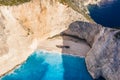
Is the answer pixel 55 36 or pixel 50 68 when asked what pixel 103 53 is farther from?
pixel 55 36

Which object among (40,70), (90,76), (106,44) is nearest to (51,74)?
(40,70)

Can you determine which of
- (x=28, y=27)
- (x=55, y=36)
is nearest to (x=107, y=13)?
(x=55, y=36)

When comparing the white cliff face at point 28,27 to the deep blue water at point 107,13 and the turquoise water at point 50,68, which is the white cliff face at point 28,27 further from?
the deep blue water at point 107,13

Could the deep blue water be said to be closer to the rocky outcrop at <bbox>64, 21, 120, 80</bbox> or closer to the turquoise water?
the rocky outcrop at <bbox>64, 21, 120, 80</bbox>

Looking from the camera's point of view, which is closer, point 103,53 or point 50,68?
point 103,53

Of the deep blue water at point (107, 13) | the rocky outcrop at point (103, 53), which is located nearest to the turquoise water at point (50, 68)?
the rocky outcrop at point (103, 53)

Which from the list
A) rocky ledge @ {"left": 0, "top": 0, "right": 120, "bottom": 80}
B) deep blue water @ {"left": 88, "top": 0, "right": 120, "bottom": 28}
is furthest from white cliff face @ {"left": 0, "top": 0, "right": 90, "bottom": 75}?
deep blue water @ {"left": 88, "top": 0, "right": 120, "bottom": 28}

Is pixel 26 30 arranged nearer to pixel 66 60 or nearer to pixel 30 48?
pixel 30 48
